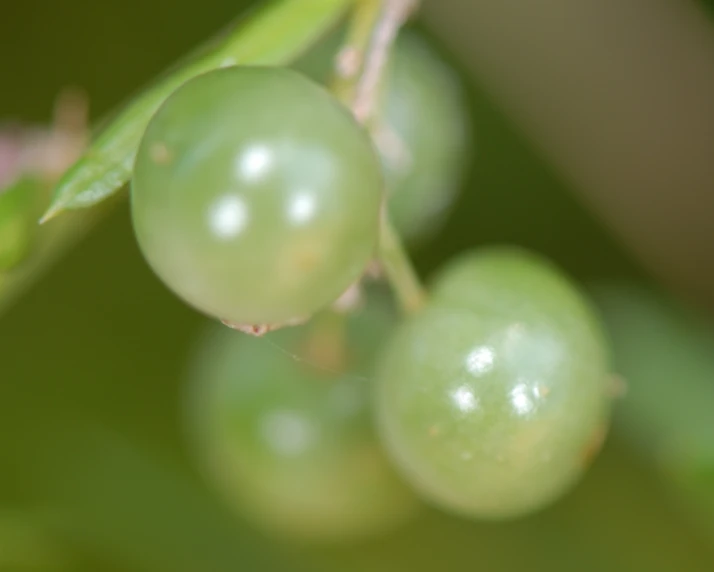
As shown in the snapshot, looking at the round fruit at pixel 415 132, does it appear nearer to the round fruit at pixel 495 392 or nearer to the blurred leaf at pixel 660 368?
the round fruit at pixel 495 392

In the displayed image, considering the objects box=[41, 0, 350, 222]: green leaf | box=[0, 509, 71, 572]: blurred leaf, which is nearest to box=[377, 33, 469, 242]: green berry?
box=[41, 0, 350, 222]: green leaf

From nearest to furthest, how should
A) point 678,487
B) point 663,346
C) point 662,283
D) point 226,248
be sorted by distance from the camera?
point 226,248
point 678,487
point 663,346
point 662,283

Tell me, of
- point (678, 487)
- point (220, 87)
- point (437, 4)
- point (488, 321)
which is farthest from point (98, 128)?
point (437, 4)

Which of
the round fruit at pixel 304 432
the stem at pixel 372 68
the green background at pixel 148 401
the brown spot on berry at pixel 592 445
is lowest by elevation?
the green background at pixel 148 401

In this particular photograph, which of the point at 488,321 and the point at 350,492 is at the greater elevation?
the point at 488,321

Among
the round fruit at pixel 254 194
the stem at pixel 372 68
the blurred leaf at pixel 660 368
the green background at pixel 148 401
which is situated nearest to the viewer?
the round fruit at pixel 254 194

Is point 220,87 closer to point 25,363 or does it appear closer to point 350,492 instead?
point 350,492

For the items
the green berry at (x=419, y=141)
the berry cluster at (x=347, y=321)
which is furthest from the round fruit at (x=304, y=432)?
the green berry at (x=419, y=141)
